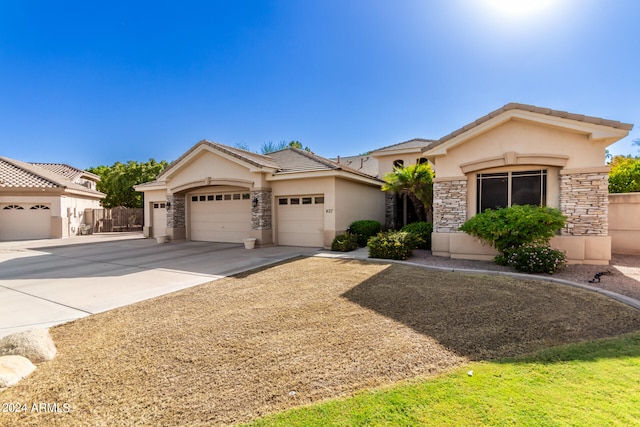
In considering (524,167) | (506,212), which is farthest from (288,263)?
(524,167)

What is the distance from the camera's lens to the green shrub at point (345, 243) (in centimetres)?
1262

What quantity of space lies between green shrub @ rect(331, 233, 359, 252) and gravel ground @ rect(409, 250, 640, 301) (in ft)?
9.31

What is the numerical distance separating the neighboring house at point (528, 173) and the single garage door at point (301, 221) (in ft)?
17.8

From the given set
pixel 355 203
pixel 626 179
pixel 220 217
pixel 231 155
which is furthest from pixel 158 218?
pixel 626 179

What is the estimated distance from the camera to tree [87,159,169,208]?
29.2 meters

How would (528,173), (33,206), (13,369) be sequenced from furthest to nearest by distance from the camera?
1. (33,206)
2. (528,173)
3. (13,369)

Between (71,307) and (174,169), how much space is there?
1248 centimetres

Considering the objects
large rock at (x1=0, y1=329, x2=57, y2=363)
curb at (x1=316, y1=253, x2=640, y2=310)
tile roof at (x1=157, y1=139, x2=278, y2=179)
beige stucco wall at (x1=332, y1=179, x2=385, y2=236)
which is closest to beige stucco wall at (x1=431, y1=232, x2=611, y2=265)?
curb at (x1=316, y1=253, x2=640, y2=310)

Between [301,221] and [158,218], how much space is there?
487 inches

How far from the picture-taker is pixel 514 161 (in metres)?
9.62

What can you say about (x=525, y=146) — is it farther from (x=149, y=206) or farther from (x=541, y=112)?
(x=149, y=206)

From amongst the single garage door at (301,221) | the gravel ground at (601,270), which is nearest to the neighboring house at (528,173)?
the gravel ground at (601,270)

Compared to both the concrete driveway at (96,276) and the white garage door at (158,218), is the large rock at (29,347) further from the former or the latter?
the white garage door at (158,218)

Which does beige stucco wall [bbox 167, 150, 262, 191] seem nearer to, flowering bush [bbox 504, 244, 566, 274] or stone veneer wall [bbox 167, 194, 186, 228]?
stone veneer wall [bbox 167, 194, 186, 228]
